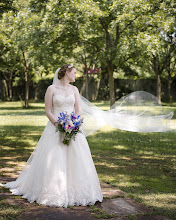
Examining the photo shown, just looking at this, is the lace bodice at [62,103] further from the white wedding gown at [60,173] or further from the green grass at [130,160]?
the green grass at [130,160]

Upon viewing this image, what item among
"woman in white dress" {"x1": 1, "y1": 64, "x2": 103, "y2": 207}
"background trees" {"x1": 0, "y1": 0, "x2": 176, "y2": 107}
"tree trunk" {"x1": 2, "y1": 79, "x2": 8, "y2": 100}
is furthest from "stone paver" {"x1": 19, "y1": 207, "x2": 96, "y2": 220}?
"tree trunk" {"x1": 2, "y1": 79, "x2": 8, "y2": 100}

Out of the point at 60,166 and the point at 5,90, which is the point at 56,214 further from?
the point at 5,90

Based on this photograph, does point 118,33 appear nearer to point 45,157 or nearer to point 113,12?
point 113,12

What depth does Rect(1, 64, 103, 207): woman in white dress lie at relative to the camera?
5.17m

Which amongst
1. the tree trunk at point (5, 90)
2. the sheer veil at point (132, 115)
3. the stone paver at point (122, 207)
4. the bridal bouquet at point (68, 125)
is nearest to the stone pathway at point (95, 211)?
the stone paver at point (122, 207)

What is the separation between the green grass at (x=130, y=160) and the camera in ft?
18.9

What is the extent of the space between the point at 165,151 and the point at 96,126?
13.5 feet

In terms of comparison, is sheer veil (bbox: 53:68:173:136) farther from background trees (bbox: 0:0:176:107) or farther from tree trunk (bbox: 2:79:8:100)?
tree trunk (bbox: 2:79:8:100)

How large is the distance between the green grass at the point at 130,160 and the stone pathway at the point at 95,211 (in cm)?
19

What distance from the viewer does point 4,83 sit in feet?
137

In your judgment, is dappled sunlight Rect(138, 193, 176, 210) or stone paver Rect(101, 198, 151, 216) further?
dappled sunlight Rect(138, 193, 176, 210)

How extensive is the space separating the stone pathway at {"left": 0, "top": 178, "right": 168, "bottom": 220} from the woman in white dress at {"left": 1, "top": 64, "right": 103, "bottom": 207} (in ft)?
0.50

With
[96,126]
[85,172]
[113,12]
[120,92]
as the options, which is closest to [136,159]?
[96,126]

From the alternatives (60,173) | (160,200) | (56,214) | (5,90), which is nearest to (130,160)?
(160,200)
